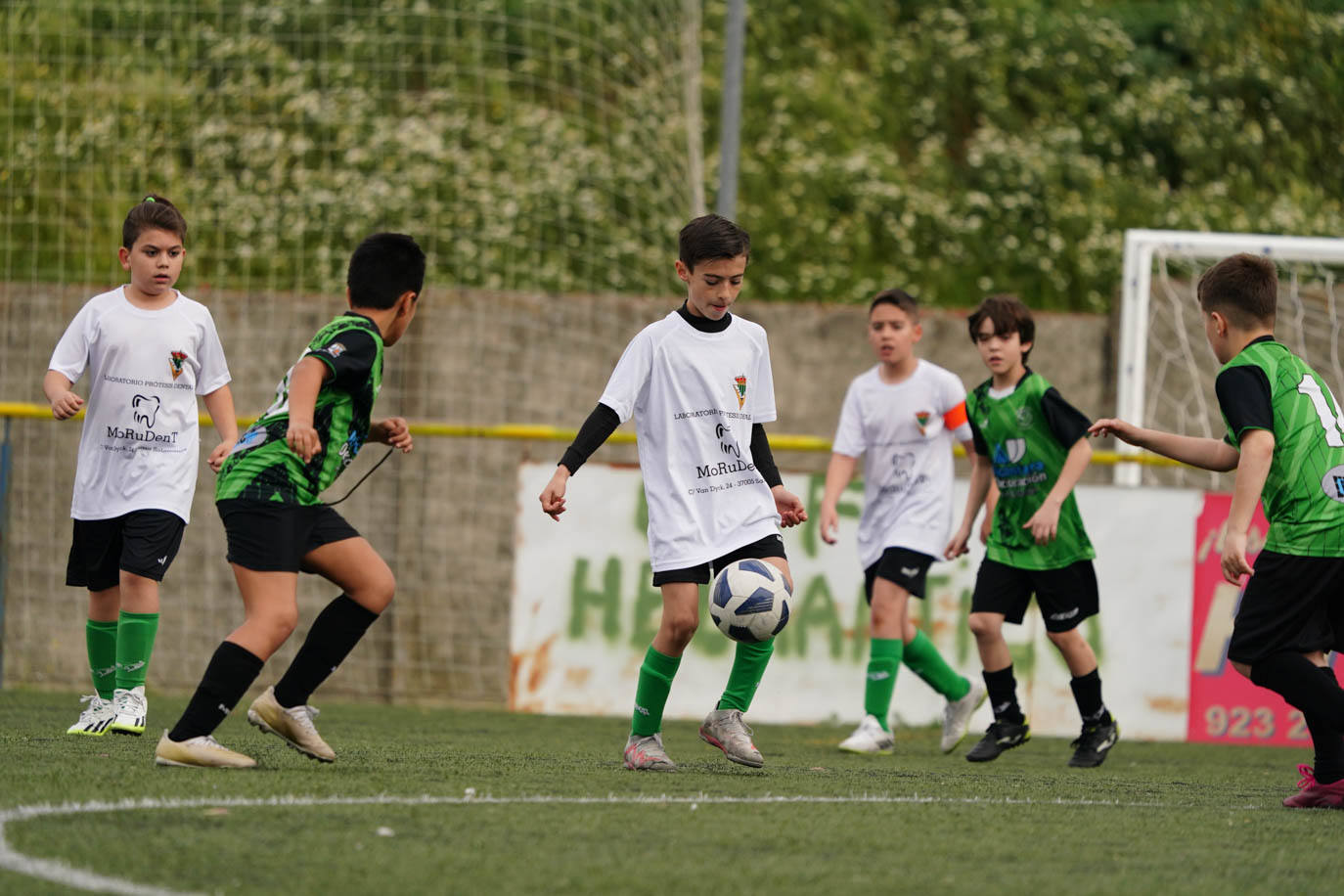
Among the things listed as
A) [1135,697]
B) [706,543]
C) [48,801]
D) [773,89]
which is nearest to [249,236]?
[773,89]

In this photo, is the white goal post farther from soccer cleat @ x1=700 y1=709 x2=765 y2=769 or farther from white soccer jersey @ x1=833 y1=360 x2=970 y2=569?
soccer cleat @ x1=700 y1=709 x2=765 y2=769

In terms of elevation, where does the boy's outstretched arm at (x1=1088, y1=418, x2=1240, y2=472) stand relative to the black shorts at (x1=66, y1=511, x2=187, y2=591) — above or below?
above

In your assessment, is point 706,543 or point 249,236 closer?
point 706,543

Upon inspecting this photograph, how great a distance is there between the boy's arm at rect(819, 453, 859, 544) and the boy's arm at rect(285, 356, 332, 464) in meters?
3.12

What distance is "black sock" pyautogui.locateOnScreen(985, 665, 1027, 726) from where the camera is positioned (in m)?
6.65

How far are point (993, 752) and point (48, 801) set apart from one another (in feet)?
12.4

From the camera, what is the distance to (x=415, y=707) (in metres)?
9.51

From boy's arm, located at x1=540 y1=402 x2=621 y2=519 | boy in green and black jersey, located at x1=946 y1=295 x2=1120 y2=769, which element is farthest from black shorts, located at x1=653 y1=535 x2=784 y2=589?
boy in green and black jersey, located at x1=946 y1=295 x2=1120 y2=769

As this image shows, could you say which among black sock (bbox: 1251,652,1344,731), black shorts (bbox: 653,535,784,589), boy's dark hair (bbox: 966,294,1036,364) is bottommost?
black sock (bbox: 1251,652,1344,731)

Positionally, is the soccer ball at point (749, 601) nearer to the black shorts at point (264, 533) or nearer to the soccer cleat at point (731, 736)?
the soccer cleat at point (731, 736)

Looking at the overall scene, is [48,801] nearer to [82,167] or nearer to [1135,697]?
[1135,697]

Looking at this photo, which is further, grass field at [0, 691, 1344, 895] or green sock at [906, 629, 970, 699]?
green sock at [906, 629, 970, 699]

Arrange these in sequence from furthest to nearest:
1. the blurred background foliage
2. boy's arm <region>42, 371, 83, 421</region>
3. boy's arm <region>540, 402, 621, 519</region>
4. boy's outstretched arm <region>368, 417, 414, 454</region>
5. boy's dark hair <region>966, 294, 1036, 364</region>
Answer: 1. the blurred background foliage
2. boy's dark hair <region>966, 294, 1036, 364</region>
3. boy's arm <region>42, 371, 83, 421</region>
4. boy's arm <region>540, 402, 621, 519</region>
5. boy's outstretched arm <region>368, 417, 414, 454</region>

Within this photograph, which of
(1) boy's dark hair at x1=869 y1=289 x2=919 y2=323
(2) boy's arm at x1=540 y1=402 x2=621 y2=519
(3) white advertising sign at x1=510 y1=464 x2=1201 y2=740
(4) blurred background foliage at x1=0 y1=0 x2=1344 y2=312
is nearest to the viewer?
(2) boy's arm at x1=540 y1=402 x2=621 y2=519
